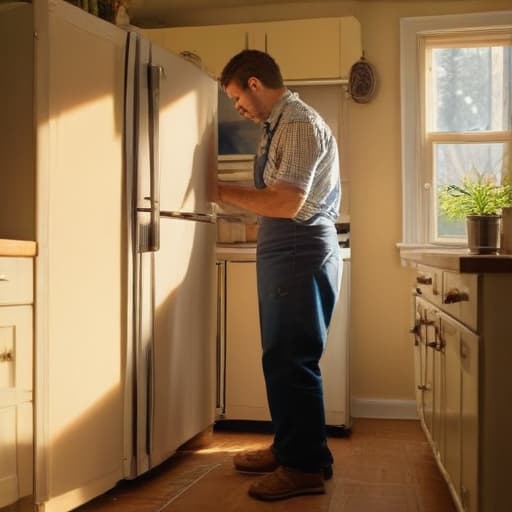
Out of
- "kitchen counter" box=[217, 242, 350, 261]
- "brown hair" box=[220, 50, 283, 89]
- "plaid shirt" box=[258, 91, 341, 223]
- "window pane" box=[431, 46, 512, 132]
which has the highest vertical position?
"window pane" box=[431, 46, 512, 132]

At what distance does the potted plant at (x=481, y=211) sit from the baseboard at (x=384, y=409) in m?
1.42

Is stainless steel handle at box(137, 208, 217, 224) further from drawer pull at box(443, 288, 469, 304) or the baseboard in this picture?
the baseboard

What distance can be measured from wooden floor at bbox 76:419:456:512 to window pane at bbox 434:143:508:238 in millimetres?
1065

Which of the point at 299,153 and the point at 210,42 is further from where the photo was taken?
the point at 210,42

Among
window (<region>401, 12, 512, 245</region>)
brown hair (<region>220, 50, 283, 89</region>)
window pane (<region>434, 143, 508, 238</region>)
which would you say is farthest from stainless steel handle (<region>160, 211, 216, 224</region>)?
window pane (<region>434, 143, 508, 238</region>)

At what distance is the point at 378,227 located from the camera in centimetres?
349

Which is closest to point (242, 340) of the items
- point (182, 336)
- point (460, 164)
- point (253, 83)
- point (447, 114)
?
point (182, 336)

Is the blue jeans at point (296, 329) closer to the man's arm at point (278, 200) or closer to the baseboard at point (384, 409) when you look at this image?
the man's arm at point (278, 200)

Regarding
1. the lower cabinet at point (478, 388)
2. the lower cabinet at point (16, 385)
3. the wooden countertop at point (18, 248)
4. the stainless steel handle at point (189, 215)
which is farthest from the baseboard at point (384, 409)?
the wooden countertop at point (18, 248)

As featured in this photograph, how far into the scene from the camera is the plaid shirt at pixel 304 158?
221 cm

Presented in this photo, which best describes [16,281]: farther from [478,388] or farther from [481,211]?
[481,211]

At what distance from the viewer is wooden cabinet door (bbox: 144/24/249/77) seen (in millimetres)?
3361

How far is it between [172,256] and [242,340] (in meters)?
0.84

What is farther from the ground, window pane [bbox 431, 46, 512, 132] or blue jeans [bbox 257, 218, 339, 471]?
window pane [bbox 431, 46, 512, 132]
